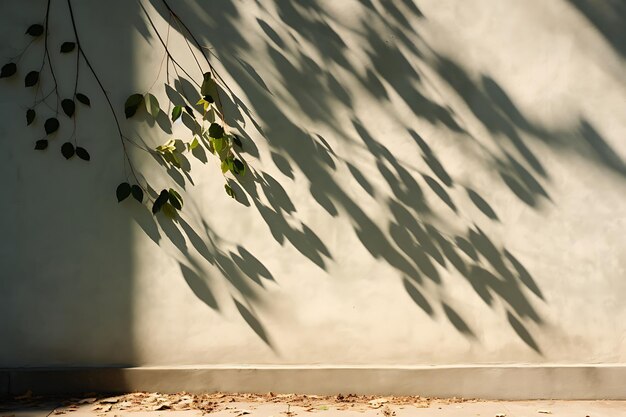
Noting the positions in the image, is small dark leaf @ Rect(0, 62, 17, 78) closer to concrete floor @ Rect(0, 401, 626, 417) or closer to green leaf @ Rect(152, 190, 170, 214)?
green leaf @ Rect(152, 190, 170, 214)

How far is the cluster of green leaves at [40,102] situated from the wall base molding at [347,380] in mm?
1536

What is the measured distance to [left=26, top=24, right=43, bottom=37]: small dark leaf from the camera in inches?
205

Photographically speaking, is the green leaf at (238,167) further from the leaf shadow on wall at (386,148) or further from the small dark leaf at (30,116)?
the small dark leaf at (30,116)

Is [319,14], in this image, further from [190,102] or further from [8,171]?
[8,171]

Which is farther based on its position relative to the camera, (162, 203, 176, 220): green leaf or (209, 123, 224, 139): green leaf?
(162, 203, 176, 220): green leaf

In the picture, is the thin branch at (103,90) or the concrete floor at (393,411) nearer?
the concrete floor at (393,411)

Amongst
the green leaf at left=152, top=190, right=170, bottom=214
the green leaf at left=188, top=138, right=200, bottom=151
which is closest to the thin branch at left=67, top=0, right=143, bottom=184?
the green leaf at left=152, top=190, right=170, bottom=214

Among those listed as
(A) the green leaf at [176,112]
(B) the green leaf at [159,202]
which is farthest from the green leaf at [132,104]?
(B) the green leaf at [159,202]

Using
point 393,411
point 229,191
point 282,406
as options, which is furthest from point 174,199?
point 393,411

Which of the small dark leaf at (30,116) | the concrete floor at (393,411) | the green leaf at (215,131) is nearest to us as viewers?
the concrete floor at (393,411)

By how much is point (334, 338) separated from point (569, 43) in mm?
2613

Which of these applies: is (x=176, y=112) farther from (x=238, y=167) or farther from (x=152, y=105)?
(x=238, y=167)

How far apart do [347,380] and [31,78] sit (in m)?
3.05

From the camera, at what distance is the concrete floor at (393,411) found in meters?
4.79
